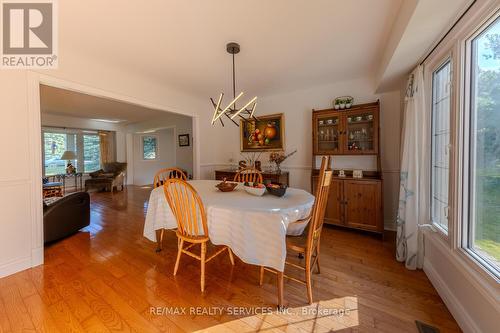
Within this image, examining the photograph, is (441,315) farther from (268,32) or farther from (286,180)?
(268,32)

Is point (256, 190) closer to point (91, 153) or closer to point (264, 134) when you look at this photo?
point (264, 134)

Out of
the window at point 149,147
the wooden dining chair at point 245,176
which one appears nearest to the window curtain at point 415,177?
the wooden dining chair at point 245,176

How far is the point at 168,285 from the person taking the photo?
175 centimetres

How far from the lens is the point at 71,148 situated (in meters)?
6.28

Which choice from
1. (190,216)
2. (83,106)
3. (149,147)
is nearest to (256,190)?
(190,216)

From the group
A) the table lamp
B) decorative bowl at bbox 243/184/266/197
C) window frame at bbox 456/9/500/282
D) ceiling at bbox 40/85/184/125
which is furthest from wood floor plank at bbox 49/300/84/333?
the table lamp

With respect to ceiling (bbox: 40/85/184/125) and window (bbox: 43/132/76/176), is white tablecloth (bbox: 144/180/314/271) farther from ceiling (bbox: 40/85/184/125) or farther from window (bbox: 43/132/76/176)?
window (bbox: 43/132/76/176)

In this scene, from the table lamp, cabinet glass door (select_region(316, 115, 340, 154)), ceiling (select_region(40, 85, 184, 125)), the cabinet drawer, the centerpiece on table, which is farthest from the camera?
the table lamp

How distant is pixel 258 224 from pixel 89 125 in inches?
294

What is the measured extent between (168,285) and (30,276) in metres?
1.37

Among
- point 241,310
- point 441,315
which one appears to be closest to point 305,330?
point 241,310

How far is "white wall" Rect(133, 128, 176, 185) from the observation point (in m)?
7.33

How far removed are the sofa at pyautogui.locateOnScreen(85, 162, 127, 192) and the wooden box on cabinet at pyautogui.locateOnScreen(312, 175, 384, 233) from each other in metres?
6.15

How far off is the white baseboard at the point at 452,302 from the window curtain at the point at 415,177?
0.19 meters
